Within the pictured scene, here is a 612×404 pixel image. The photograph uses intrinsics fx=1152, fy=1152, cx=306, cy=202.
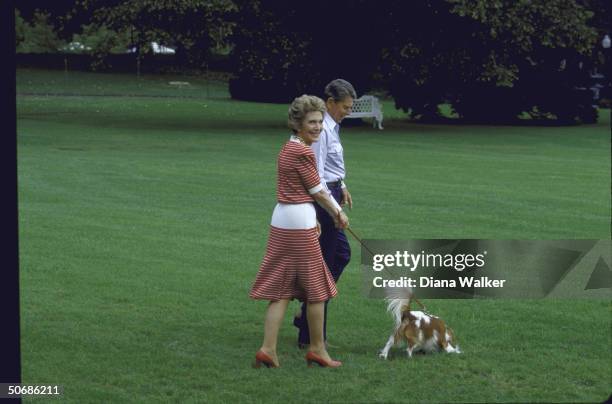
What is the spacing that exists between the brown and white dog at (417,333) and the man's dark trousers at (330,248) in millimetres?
Answer: 490

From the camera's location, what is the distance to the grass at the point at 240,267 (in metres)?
7.34

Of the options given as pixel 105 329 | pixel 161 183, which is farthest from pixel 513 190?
pixel 105 329

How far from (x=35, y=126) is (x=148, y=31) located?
15.7ft

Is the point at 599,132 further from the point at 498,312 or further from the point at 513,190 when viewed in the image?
the point at 498,312

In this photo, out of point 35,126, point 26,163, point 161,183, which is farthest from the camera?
point 35,126

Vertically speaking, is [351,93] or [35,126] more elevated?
[351,93]

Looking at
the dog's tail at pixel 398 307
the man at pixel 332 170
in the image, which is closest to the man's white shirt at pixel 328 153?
the man at pixel 332 170

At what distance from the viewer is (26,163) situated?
21641 mm

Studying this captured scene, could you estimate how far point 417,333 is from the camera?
7.95 metres

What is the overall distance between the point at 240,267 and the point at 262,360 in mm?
4109

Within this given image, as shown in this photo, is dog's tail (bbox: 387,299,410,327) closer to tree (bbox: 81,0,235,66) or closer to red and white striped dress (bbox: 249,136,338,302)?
red and white striped dress (bbox: 249,136,338,302)

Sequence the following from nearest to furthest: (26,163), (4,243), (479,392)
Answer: (4,243), (479,392), (26,163)

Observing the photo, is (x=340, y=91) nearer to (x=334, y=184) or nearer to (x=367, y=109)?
(x=334, y=184)

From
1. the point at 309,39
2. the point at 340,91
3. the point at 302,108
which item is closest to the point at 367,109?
the point at 309,39
